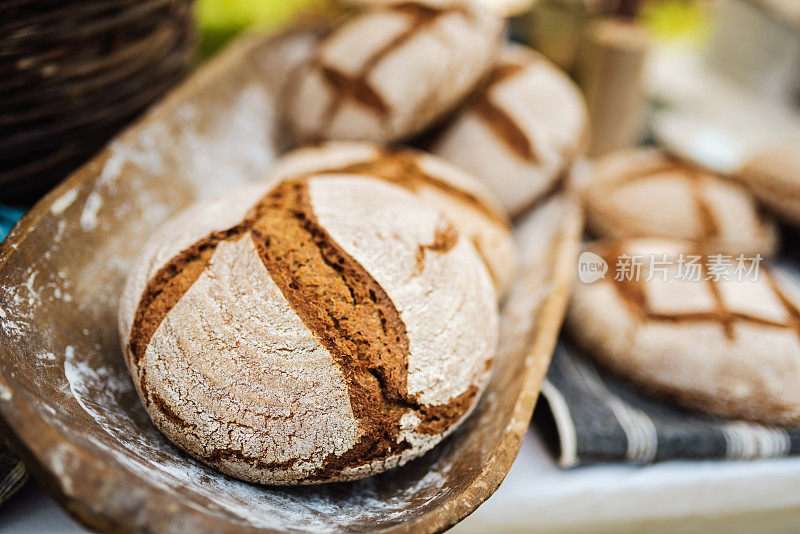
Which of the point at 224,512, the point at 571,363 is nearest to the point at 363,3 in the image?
the point at 571,363

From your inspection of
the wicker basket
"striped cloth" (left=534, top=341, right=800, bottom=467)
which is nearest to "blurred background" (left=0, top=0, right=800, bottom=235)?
the wicker basket

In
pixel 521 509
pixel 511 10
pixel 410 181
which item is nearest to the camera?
pixel 521 509

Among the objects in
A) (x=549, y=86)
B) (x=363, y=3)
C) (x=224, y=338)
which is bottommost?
(x=549, y=86)

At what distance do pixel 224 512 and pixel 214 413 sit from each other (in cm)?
12

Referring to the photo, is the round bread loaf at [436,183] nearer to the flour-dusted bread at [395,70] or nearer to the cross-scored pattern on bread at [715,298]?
the flour-dusted bread at [395,70]

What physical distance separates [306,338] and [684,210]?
3.47 feet

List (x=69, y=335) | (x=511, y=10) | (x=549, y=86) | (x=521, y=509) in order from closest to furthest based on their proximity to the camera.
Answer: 1. (x=69, y=335)
2. (x=521, y=509)
3. (x=549, y=86)
4. (x=511, y=10)

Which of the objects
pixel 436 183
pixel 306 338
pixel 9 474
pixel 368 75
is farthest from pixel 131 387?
pixel 368 75

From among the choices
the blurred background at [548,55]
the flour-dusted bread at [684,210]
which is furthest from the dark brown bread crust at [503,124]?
the blurred background at [548,55]

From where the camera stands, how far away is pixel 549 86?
4.19ft

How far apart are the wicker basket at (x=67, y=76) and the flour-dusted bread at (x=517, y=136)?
66cm

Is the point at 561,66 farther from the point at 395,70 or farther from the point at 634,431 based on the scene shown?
the point at 634,431

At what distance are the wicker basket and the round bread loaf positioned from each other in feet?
1.03

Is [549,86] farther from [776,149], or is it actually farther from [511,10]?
[511,10]
